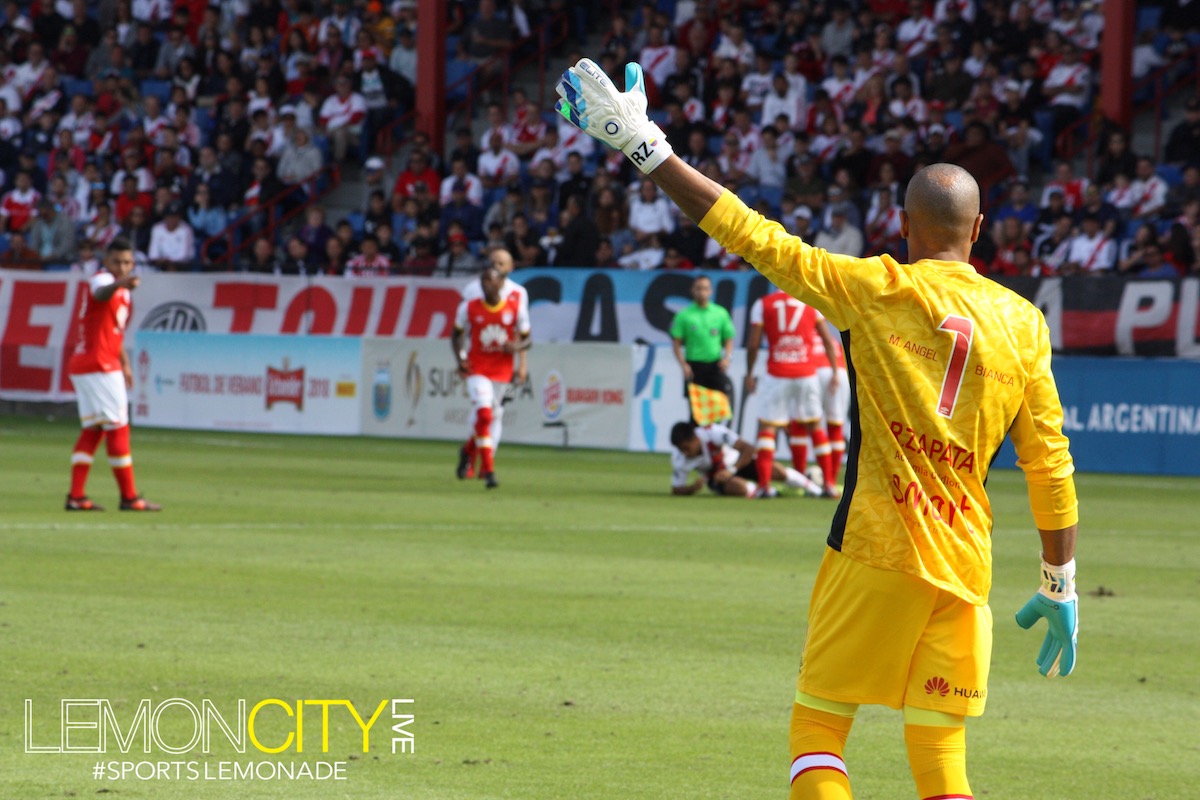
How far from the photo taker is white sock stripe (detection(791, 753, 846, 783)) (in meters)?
4.36

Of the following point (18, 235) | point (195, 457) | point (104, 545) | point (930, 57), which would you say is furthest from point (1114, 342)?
point (18, 235)

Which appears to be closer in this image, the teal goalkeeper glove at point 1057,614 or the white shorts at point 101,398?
the teal goalkeeper glove at point 1057,614

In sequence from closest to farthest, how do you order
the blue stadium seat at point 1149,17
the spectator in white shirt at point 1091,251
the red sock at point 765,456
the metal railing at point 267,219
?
the red sock at point 765,456, the spectator in white shirt at point 1091,251, the blue stadium seat at point 1149,17, the metal railing at point 267,219

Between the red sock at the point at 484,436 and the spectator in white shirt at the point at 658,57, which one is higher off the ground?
the spectator in white shirt at the point at 658,57

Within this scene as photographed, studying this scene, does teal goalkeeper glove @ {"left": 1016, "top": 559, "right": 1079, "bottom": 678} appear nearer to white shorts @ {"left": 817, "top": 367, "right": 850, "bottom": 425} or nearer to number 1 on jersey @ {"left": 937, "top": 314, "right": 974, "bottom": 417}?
number 1 on jersey @ {"left": 937, "top": 314, "right": 974, "bottom": 417}

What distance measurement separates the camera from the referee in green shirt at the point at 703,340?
65.3 ft

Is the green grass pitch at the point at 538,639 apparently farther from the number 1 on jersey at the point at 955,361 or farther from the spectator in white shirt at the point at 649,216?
the spectator in white shirt at the point at 649,216

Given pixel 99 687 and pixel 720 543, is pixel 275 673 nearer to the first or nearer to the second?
pixel 99 687

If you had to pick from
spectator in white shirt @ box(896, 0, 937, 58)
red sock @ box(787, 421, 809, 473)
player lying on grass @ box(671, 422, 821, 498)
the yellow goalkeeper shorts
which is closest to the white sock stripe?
the yellow goalkeeper shorts

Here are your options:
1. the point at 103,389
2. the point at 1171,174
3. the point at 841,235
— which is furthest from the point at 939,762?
the point at 1171,174

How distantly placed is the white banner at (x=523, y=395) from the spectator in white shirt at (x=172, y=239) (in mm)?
6806

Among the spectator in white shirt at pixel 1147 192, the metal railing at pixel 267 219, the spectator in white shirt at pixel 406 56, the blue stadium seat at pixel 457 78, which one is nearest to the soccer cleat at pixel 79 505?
the spectator in white shirt at pixel 1147 192

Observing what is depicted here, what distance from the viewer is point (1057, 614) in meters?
4.78

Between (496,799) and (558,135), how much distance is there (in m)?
24.4
